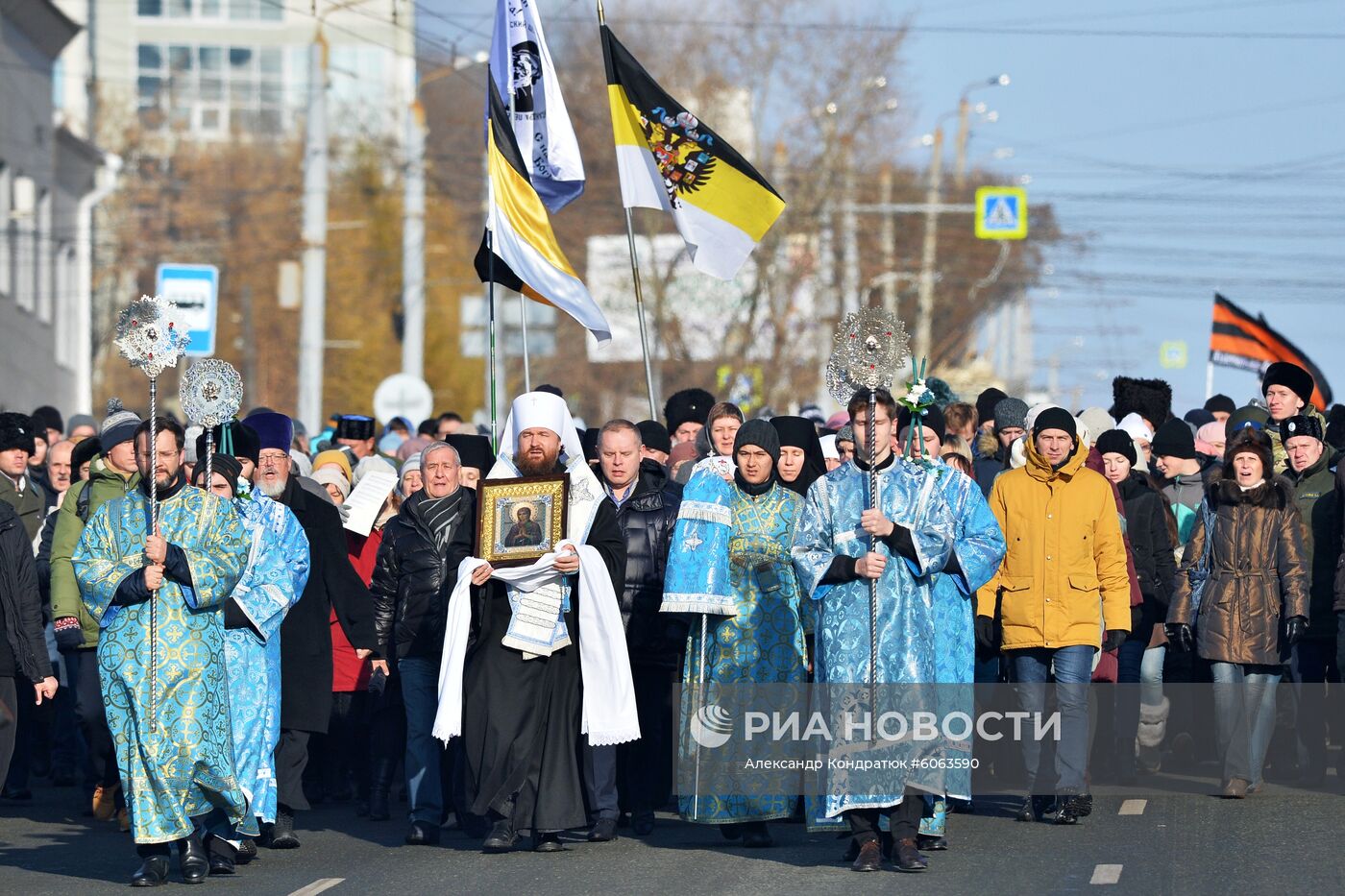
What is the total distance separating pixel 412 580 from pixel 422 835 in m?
1.24

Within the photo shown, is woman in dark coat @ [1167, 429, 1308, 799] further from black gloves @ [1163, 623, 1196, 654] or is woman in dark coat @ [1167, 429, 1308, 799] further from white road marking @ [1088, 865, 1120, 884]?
white road marking @ [1088, 865, 1120, 884]

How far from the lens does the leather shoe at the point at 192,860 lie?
10.3m

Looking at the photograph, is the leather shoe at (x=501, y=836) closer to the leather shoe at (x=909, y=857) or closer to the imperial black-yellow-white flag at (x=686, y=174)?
the leather shoe at (x=909, y=857)

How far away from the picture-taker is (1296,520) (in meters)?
12.4

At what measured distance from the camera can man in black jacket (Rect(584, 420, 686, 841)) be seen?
1181cm

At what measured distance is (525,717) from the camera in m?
10.9

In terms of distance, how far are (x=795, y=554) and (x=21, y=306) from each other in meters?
29.1

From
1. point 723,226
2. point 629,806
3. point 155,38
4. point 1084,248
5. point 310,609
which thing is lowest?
point 629,806

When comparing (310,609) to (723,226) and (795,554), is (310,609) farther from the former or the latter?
(723,226)

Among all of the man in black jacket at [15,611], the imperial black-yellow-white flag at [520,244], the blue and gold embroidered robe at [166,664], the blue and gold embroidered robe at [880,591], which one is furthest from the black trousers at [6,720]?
the imperial black-yellow-white flag at [520,244]

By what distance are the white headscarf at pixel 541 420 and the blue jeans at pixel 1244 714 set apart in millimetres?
3613

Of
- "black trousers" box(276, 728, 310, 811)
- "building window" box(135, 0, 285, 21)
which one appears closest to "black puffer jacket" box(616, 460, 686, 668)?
"black trousers" box(276, 728, 310, 811)

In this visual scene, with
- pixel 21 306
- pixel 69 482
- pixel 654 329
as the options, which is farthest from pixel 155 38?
pixel 69 482

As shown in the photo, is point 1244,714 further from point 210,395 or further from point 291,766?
point 210,395
